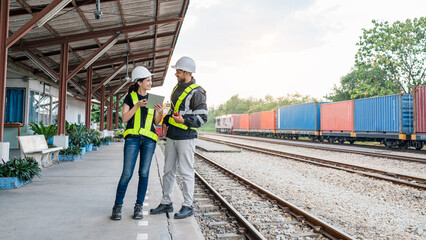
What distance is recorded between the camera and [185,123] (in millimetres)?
3695

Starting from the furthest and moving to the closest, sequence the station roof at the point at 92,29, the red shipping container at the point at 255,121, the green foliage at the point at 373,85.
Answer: the red shipping container at the point at 255,121 → the green foliage at the point at 373,85 → the station roof at the point at 92,29

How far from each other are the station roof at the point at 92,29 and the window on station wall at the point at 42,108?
3.61ft

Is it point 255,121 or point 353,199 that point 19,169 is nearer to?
point 353,199

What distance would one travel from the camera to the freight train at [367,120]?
581 inches

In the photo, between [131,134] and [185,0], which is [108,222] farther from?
[185,0]

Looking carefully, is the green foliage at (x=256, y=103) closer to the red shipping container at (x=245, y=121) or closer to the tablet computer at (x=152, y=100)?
the red shipping container at (x=245, y=121)

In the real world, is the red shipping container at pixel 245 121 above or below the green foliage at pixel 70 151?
above

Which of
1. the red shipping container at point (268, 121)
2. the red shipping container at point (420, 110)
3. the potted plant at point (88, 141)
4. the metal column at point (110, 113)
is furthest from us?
the red shipping container at point (268, 121)

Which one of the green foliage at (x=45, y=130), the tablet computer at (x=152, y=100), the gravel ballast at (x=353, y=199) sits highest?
the tablet computer at (x=152, y=100)

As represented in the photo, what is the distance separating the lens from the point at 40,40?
10.7 m

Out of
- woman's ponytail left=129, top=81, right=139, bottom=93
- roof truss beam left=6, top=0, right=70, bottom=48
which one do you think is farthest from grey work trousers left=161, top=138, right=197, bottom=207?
roof truss beam left=6, top=0, right=70, bottom=48

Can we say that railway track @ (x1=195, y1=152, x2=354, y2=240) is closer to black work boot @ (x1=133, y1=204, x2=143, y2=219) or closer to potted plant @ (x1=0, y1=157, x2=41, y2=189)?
black work boot @ (x1=133, y1=204, x2=143, y2=219)

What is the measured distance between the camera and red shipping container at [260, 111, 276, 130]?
30938 millimetres

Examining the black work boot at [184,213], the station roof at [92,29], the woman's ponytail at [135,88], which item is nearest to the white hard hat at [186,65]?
the woman's ponytail at [135,88]
